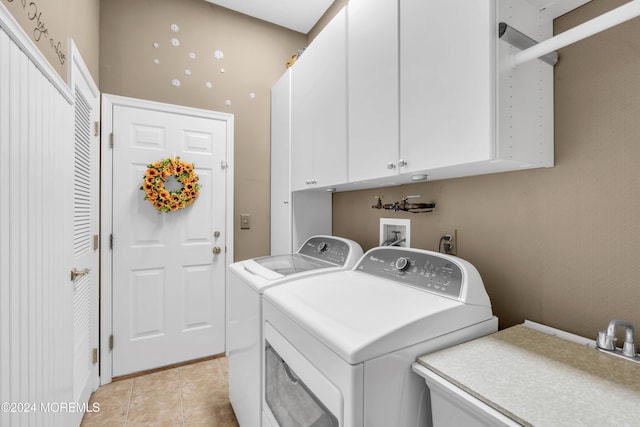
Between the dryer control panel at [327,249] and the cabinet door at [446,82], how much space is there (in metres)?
0.75

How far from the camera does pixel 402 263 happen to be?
1.39 m

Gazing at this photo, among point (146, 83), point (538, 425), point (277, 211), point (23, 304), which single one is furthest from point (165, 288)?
point (538, 425)

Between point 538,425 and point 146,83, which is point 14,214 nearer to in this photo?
point 538,425

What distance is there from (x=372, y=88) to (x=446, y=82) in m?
0.44

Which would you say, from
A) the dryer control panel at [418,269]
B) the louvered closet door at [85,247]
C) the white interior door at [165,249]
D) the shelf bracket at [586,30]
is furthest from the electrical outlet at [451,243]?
the louvered closet door at [85,247]

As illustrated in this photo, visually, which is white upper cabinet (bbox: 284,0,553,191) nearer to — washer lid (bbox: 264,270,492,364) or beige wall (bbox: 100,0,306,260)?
washer lid (bbox: 264,270,492,364)

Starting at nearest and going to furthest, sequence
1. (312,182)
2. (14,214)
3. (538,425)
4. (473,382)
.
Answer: (538,425) → (473,382) → (14,214) → (312,182)

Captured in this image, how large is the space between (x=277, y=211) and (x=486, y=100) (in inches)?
77.4

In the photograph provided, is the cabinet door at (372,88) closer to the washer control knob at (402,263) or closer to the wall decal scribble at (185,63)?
the washer control knob at (402,263)

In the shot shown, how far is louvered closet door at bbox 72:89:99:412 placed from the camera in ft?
5.65

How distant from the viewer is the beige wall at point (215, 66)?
7.51 ft

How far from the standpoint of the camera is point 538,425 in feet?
1.98

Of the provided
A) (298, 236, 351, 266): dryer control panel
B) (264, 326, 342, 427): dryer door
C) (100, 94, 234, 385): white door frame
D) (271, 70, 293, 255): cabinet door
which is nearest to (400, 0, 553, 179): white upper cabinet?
(298, 236, 351, 266): dryer control panel

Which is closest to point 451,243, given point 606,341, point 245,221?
point 606,341
